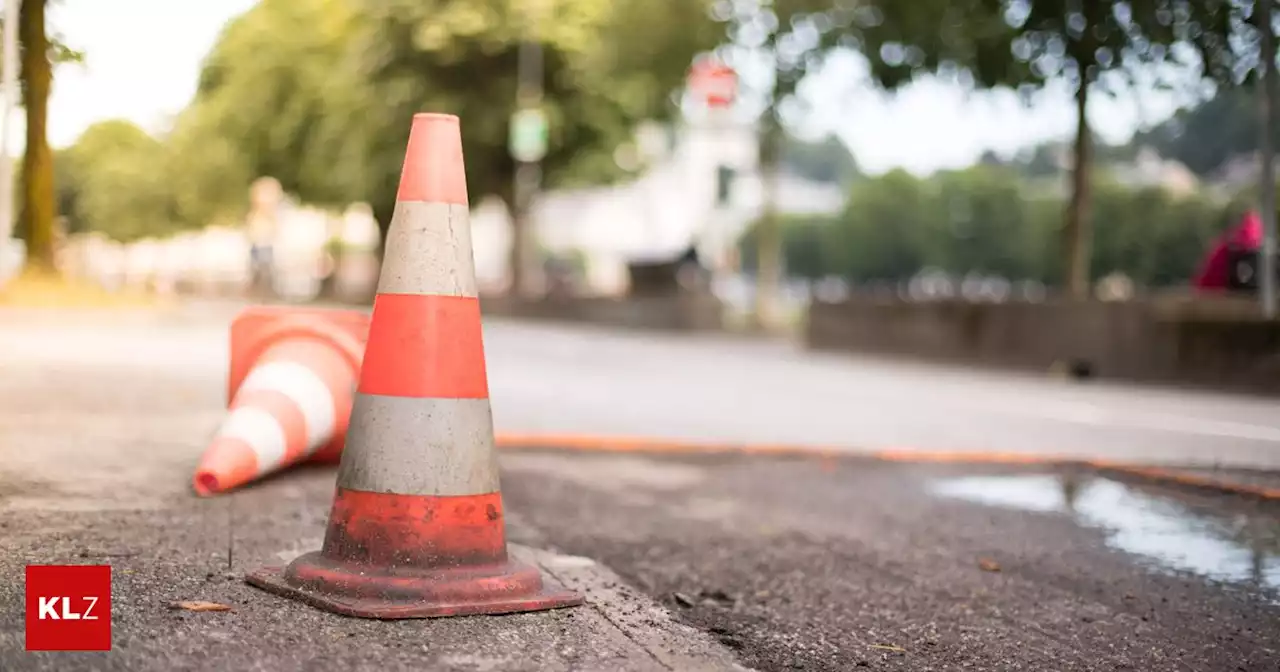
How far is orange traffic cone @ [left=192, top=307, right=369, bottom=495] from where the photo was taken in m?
5.79

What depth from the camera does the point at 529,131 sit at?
124ft

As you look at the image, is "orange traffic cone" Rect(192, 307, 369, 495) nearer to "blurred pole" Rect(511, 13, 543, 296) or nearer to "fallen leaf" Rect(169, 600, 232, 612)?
"fallen leaf" Rect(169, 600, 232, 612)

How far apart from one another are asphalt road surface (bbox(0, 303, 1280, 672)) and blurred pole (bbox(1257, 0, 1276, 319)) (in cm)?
489

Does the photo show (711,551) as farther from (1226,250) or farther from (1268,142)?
(1226,250)

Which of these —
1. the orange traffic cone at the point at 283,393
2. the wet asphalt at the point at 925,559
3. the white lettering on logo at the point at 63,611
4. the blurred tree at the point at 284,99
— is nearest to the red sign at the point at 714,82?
the blurred tree at the point at 284,99

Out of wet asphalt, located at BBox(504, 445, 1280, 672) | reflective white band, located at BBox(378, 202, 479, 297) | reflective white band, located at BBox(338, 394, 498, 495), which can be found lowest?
wet asphalt, located at BBox(504, 445, 1280, 672)

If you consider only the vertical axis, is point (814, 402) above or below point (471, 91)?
below

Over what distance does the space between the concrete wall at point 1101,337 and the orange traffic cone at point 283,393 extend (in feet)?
36.0

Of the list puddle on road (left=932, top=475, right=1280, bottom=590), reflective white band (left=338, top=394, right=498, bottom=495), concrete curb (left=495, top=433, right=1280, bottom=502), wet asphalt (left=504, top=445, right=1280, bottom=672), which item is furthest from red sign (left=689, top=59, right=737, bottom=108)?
reflective white band (left=338, top=394, right=498, bottom=495)

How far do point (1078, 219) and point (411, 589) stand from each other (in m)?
17.0

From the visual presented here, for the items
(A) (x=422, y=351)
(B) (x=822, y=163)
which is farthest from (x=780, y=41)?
(B) (x=822, y=163)

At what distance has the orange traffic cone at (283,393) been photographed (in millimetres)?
5789

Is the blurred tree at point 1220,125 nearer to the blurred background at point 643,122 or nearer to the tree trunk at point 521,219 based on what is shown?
the blurred background at point 643,122

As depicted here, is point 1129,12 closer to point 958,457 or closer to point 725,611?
point 958,457
